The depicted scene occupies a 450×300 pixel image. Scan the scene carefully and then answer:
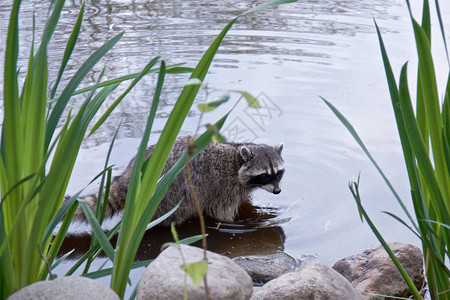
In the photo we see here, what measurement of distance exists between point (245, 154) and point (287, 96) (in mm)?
1532

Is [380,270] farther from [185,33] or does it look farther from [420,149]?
[185,33]

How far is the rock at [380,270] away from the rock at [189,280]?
4.66ft

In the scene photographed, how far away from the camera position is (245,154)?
17.2 ft

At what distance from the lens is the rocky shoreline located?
2201 mm

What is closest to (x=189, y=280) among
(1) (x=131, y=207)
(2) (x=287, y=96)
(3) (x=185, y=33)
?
(1) (x=131, y=207)

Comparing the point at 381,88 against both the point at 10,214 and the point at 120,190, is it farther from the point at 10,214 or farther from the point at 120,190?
the point at 10,214

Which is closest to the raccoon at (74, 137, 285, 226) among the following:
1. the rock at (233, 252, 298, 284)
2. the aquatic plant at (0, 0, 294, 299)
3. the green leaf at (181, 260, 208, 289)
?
the rock at (233, 252, 298, 284)

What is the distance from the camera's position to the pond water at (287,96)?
15.2ft

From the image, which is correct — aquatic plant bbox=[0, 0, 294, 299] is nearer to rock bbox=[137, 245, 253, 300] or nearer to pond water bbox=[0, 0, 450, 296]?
rock bbox=[137, 245, 253, 300]

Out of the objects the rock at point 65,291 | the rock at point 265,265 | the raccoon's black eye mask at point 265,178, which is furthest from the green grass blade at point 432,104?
the raccoon's black eye mask at point 265,178

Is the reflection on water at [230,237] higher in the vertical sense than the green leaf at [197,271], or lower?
lower

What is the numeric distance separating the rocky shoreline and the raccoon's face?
105cm

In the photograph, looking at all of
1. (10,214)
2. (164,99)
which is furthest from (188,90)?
(164,99)

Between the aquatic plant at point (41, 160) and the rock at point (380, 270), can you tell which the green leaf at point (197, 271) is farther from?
the rock at point (380, 270)
